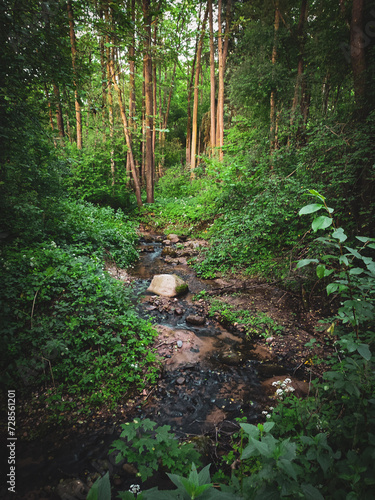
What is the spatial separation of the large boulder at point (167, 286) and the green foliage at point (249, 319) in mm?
1101

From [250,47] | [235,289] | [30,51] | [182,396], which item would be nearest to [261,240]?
[235,289]

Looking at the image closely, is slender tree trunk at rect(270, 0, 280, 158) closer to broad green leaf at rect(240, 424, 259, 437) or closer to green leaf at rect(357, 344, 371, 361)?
green leaf at rect(357, 344, 371, 361)

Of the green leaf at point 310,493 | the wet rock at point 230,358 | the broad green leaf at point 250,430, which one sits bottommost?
the wet rock at point 230,358

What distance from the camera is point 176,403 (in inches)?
135

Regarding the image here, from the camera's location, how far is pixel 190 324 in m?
5.35

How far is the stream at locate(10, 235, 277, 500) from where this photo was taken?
96.9 inches

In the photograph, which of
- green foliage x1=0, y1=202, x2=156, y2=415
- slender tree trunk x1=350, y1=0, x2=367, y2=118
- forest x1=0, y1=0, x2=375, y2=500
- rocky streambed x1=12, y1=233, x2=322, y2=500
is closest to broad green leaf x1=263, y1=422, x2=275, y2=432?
forest x1=0, y1=0, x2=375, y2=500

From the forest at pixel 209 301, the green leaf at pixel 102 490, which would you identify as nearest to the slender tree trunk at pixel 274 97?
the forest at pixel 209 301

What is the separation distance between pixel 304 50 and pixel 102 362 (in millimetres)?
10128

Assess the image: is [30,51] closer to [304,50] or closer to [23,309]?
[23,309]

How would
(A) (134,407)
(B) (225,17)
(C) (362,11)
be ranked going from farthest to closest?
(B) (225,17), (C) (362,11), (A) (134,407)

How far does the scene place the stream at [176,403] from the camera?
246 cm

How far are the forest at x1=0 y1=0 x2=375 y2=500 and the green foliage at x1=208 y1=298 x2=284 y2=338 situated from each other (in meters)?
0.03

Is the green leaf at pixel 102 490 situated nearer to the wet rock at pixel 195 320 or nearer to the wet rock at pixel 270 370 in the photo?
the wet rock at pixel 270 370
